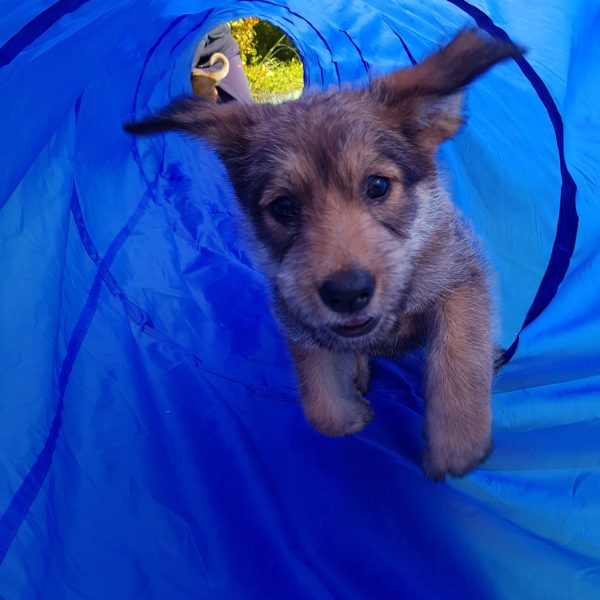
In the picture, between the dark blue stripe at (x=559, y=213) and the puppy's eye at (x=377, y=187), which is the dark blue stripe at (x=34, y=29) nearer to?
the puppy's eye at (x=377, y=187)

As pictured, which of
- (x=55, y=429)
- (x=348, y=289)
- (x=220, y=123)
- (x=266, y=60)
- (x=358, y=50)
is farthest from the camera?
(x=266, y=60)

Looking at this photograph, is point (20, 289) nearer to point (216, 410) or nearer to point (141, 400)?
point (141, 400)

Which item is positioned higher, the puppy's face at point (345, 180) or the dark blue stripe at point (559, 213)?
the puppy's face at point (345, 180)

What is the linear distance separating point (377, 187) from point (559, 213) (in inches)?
67.4

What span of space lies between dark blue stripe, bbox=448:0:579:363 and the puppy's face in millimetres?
923

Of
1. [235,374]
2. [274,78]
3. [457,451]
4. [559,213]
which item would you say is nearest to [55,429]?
[235,374]

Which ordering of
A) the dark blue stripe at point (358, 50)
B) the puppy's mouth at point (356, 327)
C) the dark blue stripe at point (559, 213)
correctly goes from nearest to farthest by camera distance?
the puppy's mouth at point (356, 327)
the dark blue stripe at point (559, 213)
the dark blue stripe at point (358, 50)

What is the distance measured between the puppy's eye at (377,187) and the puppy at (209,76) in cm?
566

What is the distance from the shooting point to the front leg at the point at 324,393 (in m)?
3.33

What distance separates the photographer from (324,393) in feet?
11.0

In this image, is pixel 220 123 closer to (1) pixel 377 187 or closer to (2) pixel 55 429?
(1) pixel 377 187

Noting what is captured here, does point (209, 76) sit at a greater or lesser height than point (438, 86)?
lesser

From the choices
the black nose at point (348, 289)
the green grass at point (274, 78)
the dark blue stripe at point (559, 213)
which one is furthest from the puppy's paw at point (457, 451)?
the green grass at point (274, 78)

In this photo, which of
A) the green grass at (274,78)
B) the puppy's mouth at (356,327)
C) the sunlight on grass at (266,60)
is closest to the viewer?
the puppy's mouth at (356,327)
